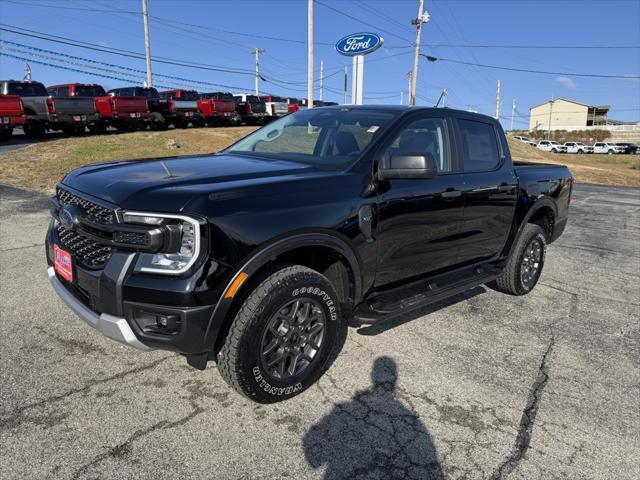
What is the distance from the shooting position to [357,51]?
26703mm

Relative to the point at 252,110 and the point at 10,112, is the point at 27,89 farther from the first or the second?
the point at 252,110

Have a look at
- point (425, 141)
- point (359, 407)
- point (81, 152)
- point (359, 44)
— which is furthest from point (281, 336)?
point (359, 44)

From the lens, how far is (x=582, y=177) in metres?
21.5

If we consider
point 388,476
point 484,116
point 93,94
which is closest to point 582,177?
point 484,116

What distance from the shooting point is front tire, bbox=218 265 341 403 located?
2676 millimetres

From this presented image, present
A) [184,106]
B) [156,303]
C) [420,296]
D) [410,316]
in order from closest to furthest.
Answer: [156,303]
[420,296]
[410,316]
[184,106]

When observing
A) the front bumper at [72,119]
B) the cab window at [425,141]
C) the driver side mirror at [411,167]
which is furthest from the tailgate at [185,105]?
the driver side mirror at [411,167]

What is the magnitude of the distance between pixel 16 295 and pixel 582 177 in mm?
22649

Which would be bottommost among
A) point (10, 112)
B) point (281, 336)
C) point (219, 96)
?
point (281, 336)

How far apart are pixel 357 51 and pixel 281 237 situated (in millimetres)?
26196

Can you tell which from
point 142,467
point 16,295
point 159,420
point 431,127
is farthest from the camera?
point 16,295

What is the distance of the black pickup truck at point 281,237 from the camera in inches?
98.1

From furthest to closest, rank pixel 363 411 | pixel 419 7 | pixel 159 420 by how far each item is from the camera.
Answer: pixel 419 7
pixel 363 411
pixel 159 420

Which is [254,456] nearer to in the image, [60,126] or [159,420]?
[159,420]
